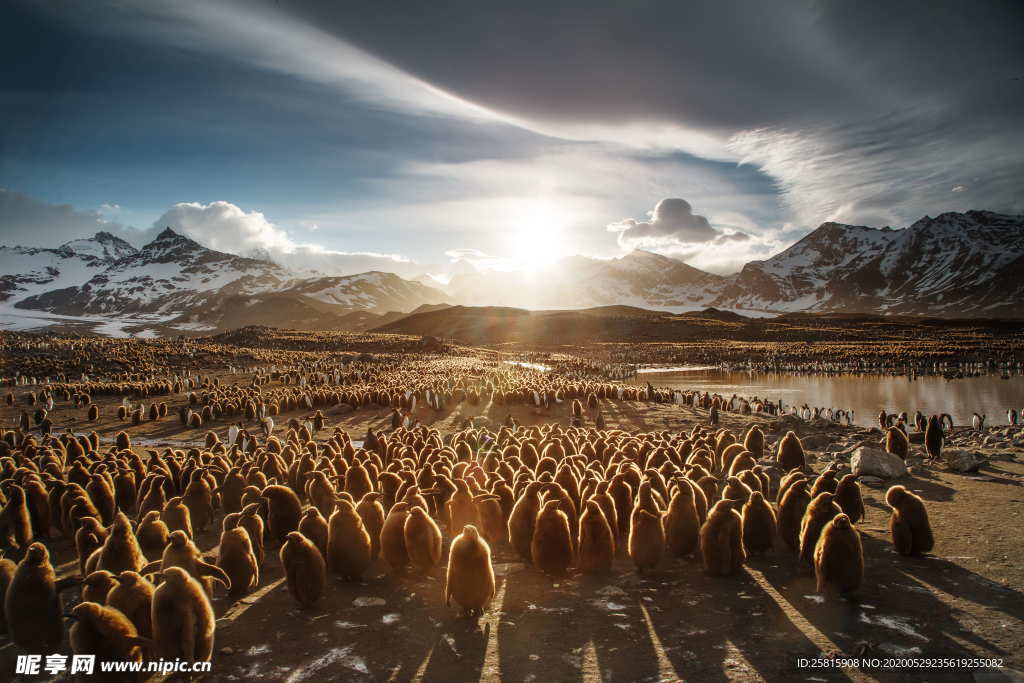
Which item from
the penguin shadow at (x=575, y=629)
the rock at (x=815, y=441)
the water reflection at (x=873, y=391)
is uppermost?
the penguin shadow at (x=575, y=629)

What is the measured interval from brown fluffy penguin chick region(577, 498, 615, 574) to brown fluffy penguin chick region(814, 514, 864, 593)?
273 centimetres

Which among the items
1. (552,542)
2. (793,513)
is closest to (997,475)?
(793,513)

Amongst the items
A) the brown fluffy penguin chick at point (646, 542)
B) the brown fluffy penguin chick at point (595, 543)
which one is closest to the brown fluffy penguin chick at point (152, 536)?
the brown fluffy penguin chick at point (595, 543)

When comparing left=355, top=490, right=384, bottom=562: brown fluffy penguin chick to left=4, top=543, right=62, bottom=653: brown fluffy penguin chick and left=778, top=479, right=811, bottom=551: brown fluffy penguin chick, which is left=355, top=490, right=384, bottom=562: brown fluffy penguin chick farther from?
left=778, top=479, right=811, bottom=551: brown fluffy penguin chick

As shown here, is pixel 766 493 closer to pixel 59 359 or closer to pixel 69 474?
pixel 69 474

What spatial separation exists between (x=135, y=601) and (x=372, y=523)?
138 inches

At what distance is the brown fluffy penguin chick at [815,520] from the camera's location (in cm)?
764

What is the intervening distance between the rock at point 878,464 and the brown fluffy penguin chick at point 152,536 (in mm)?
14346

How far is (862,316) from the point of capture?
145500mm

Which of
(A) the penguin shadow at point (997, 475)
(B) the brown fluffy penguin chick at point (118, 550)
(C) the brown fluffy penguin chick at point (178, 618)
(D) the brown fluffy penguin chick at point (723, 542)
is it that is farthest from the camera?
(A) the penguin shadow at point (997, 475)

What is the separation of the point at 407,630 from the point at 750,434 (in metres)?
12.5

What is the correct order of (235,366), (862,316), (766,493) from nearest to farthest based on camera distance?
(766,493) < (235,366) < (862,316)

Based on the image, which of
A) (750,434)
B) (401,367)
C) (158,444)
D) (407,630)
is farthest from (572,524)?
(401,367)

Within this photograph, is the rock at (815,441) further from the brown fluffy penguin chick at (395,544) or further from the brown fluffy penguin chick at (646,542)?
the brown fluffy penguin chick at (395,544)
